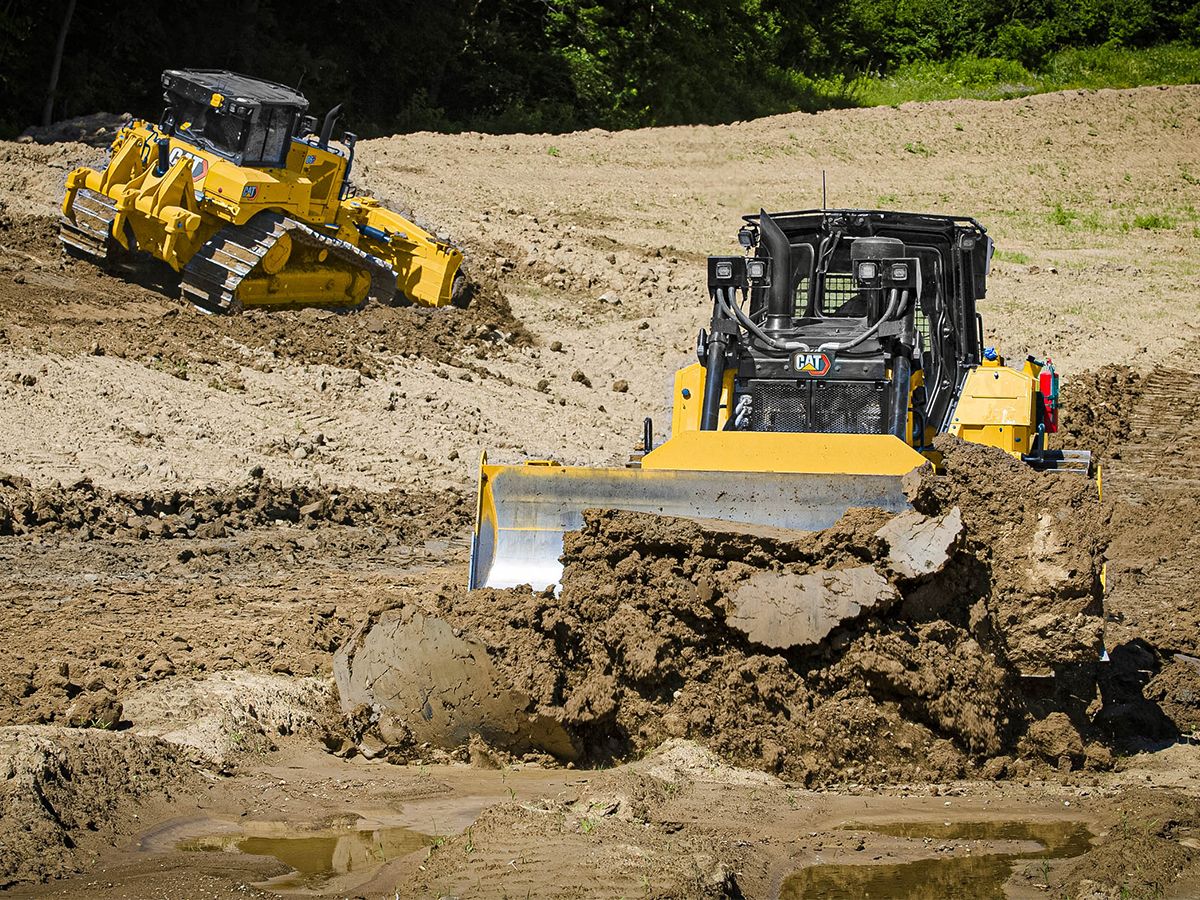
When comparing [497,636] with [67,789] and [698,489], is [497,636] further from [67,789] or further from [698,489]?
[67,789]

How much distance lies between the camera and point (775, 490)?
762 cm

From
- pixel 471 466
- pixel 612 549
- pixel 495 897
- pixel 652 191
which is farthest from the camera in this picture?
pixel 652 191

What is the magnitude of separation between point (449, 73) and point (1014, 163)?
485 inches

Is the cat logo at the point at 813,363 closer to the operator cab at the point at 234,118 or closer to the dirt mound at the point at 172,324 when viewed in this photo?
the dirt mound at the point at 172,324

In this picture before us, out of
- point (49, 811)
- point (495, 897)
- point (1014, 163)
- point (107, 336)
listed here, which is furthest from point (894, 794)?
point (1014, 163)

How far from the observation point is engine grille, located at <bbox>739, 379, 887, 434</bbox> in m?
8.63

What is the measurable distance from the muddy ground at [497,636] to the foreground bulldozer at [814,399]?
405 millimetres

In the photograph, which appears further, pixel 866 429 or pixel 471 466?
pixel 471 466

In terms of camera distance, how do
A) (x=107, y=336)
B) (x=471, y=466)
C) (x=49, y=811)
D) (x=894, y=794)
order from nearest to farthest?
(x=49, y=811) < (x=894, y=794) < (x=471, y=466) < (x=107, y=336)

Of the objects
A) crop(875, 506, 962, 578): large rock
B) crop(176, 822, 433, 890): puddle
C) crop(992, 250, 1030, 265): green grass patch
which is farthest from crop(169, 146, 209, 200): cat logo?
crop(992, 250, 1030, 265): green grass patch

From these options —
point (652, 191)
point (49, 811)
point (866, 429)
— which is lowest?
point (49, 811)

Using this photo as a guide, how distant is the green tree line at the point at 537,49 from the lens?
2789 centimetres

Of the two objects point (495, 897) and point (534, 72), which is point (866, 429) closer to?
point (495, 897)

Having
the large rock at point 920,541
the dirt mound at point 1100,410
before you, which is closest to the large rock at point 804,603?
the large rock at point 920,541
